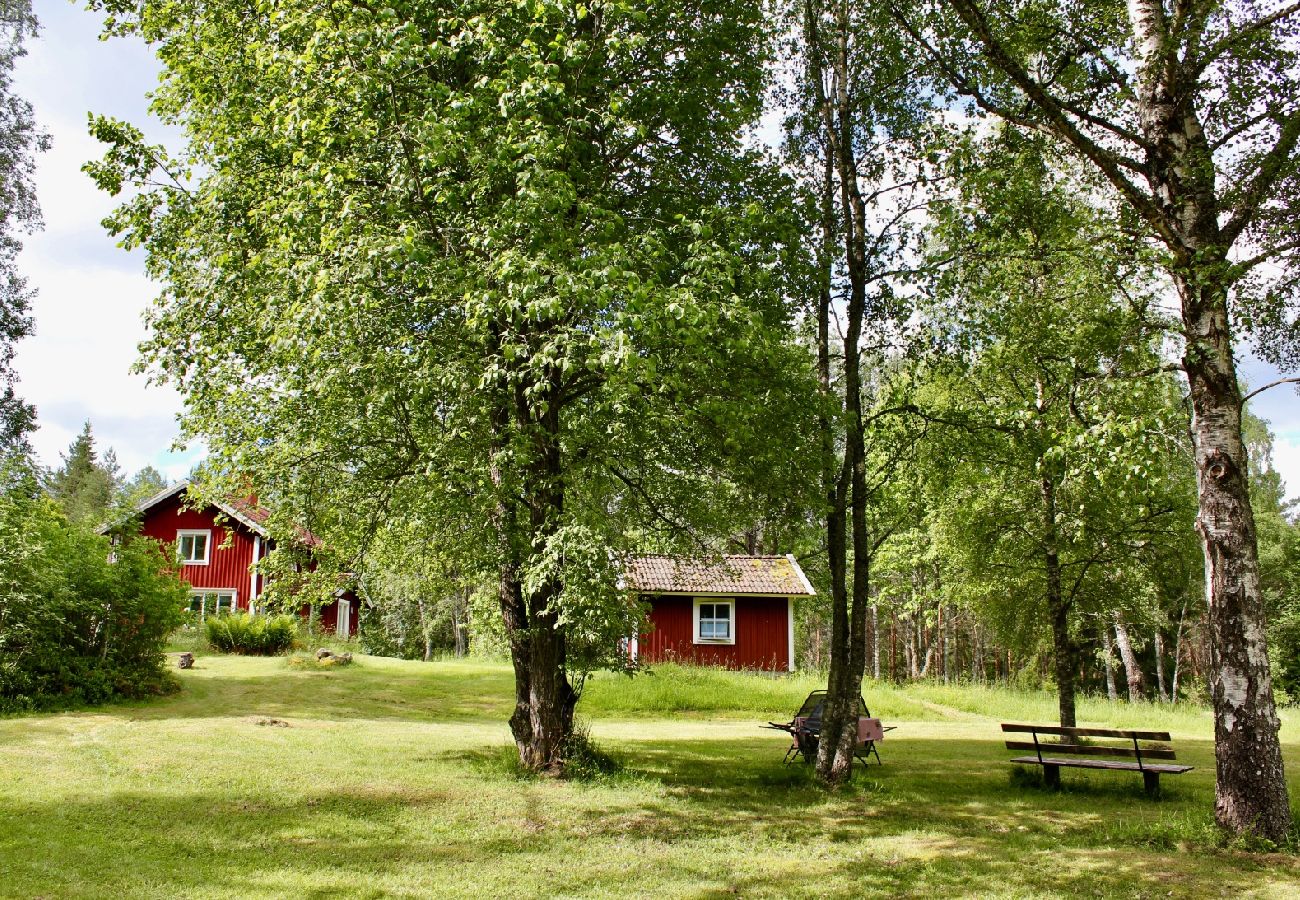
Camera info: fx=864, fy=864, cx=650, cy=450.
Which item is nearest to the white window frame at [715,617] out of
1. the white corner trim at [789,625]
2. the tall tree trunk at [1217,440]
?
the white corner trim at [789,625]

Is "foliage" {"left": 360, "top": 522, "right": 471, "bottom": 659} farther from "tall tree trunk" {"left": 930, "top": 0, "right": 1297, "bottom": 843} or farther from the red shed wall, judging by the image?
"tall tree trunk" {"left": 930, "top": 0, "right": 1297, "bottom": 843}

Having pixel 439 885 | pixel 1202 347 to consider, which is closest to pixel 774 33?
pixel 1202 347

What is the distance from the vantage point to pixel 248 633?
23297 millimetres

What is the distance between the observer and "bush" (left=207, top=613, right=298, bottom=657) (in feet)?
76.5

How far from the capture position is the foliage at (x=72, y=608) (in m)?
13.4

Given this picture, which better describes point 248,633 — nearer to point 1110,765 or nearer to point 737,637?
point 737,637

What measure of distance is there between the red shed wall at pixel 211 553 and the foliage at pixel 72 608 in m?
16.1

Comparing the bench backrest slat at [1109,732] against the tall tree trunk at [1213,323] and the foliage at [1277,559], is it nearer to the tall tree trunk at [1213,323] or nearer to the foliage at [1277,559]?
the tall tree trunk at [1213,323]

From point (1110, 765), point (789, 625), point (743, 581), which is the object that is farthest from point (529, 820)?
point (789, 625)

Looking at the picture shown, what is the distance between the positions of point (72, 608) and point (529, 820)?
10040mm

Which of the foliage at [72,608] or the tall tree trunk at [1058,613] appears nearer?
the foliage at [72,608]

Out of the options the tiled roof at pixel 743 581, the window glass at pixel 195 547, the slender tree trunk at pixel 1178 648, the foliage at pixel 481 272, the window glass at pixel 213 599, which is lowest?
the slender tree trunk at pixel 1178 648

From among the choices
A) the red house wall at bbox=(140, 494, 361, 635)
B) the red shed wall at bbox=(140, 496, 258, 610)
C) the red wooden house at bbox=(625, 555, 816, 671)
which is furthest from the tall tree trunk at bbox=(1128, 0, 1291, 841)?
the red shed wall at bbox=(140, 496, 258, 610)

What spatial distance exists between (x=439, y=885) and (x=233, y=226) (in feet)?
24.8
